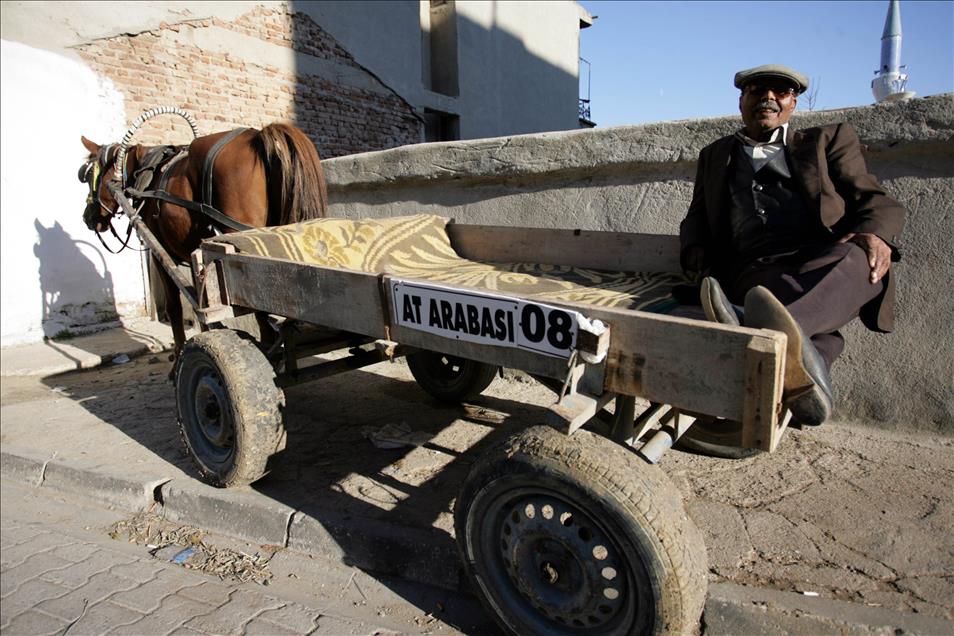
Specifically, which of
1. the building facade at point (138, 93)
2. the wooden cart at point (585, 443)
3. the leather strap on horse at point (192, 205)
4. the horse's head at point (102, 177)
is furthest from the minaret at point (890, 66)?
the building facade at point (138, 93)

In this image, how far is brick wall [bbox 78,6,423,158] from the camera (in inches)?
284

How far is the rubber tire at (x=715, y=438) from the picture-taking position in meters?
2.12

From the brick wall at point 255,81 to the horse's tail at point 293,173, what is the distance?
4.21 metres

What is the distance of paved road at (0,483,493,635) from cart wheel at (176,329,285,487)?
1.55ft

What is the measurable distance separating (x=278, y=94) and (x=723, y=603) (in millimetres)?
9111

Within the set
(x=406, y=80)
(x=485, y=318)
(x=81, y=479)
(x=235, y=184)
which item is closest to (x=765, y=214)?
(x=485, y=318)

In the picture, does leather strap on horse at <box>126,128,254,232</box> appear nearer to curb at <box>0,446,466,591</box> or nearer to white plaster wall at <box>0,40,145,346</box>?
curb at <box>0,446,466,591</box>

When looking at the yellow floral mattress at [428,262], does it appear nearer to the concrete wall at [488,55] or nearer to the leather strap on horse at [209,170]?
the leather strap on horse at [209,170]

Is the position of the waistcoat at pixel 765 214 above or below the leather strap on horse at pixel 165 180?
below

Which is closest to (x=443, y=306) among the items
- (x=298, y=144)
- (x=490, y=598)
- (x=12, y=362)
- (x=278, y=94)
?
(x=490, y=598)

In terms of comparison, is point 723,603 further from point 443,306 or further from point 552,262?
point 552,262

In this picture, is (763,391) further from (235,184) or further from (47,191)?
(47,191)

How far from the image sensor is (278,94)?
29.5 ft

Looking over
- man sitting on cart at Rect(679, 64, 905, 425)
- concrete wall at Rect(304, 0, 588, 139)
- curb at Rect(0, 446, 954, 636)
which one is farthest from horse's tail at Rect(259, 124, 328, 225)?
concrete wall at Rect(304, 0, 588, 139)
